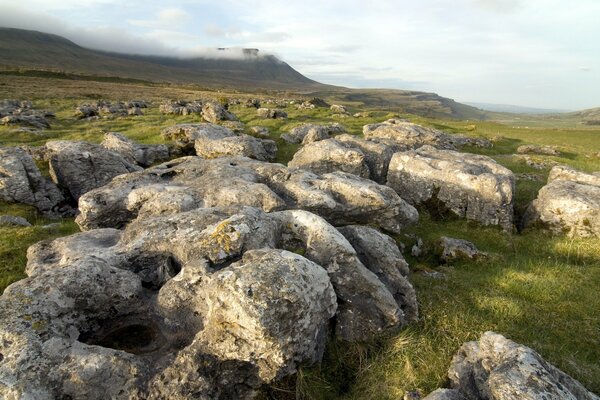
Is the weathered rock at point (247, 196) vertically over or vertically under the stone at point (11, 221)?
over

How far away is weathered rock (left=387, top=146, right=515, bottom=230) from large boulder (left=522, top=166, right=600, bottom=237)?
5.09 ft

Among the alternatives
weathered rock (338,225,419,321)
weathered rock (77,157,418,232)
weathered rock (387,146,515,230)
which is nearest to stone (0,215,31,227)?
weathered rock (77,157,418,232)

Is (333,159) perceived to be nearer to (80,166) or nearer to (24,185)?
(80,166)

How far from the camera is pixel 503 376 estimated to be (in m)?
8.02

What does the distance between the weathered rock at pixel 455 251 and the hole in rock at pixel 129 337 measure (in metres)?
13.5

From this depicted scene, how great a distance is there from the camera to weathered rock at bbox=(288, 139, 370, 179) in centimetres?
2708

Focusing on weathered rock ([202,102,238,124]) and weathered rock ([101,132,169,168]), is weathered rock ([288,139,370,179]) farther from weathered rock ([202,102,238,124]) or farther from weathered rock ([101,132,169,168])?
weathered rock ([202,102,238,124])

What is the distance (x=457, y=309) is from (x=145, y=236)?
1097cm

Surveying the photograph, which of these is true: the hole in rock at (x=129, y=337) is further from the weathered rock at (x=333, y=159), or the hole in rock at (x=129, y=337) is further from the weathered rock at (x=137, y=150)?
the weathered rock at (x=137, y=150)

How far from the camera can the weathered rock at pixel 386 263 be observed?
41.0 ft

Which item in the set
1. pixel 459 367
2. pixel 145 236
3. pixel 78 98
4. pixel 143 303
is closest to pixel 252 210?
pixel 145 236

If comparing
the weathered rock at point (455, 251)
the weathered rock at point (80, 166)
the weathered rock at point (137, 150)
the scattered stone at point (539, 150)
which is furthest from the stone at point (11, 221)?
Answer: the scattered stone at point (539, 150)

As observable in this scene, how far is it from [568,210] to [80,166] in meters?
30.2

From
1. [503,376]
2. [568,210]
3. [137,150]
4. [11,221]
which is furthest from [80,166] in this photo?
[568,210]
